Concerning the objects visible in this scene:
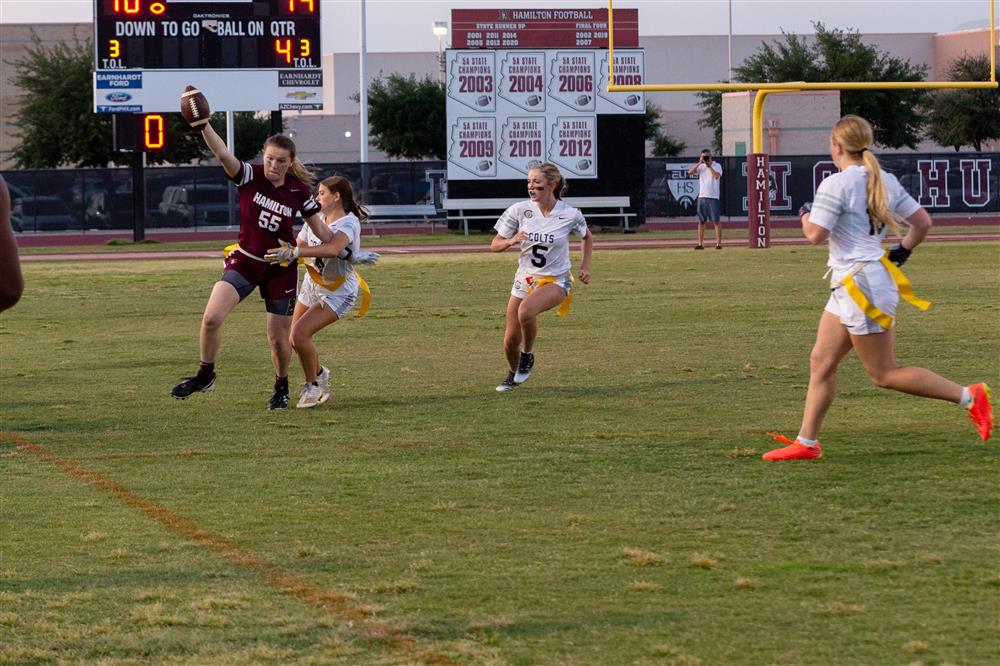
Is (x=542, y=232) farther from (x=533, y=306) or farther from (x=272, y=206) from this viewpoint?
(x=272, y=206)

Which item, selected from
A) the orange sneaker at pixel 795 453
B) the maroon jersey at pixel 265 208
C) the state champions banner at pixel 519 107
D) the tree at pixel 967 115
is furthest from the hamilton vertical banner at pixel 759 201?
the tree at pixel 967 115

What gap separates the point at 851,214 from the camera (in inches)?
312

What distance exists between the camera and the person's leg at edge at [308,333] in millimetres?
10852

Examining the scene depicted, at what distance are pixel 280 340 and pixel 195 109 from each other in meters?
1.69

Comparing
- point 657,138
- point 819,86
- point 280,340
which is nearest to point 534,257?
point 280,340

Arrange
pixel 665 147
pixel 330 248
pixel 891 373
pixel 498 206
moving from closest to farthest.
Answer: pixel 891 373 → pixel 330 248 → pixel 498 206 → pixel 665 147

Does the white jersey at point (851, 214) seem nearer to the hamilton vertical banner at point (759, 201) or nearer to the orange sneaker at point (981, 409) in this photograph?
the orange sneaker at point (981, 409)

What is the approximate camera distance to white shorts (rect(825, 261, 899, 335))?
310 inches

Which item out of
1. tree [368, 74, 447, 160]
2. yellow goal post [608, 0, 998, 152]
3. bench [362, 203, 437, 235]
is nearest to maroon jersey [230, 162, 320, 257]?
yellow goal post [608, 0, 998, 152]

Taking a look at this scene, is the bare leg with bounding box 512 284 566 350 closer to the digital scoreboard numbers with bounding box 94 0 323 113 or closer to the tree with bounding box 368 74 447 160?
the digital scoreboard numbers with bounding box 94 0 323 113

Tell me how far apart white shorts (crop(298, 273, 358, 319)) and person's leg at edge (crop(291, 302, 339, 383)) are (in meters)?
0.04

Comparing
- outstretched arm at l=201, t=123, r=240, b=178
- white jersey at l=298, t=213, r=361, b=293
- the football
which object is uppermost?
the football

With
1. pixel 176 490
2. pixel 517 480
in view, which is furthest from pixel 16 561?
pixel 517 480

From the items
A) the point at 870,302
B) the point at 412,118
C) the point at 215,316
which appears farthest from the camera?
the point at 412,118
